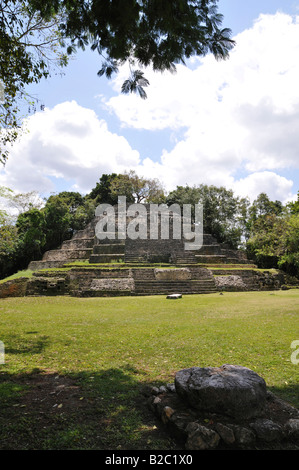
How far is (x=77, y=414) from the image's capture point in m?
2.84

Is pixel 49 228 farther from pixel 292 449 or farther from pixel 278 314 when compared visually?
pixel 292 449

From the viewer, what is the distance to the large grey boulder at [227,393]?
2.51 m

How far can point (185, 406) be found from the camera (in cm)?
276

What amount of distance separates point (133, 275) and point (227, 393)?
14.0m

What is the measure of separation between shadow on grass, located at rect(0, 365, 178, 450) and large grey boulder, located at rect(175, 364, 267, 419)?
1.31ft

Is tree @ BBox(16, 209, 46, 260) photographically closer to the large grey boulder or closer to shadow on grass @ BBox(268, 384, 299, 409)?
shadow on grass @ BBox(268, 384, 299, 409)

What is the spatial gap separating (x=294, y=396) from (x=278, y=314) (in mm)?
5547

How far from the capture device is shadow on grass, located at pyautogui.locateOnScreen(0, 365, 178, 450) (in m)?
2.37

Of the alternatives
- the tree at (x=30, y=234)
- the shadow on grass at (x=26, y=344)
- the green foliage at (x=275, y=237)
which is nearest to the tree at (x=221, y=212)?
the green foliage at (x=275, y=237)

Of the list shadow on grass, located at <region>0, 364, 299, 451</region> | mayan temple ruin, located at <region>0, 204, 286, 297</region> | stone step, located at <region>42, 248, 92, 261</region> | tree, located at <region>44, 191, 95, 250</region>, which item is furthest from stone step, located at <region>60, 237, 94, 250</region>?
shadow on grass, located at <region>0, 364, 299, 451</region>

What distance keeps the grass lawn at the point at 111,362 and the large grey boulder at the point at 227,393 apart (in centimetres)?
41

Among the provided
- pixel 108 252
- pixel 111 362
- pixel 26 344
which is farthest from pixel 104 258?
pixel 111 362

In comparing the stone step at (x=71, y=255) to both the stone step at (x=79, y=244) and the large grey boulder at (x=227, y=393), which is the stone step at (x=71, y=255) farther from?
the large grey boulder at (x=227, y=393)

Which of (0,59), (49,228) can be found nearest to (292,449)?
(0,59)
